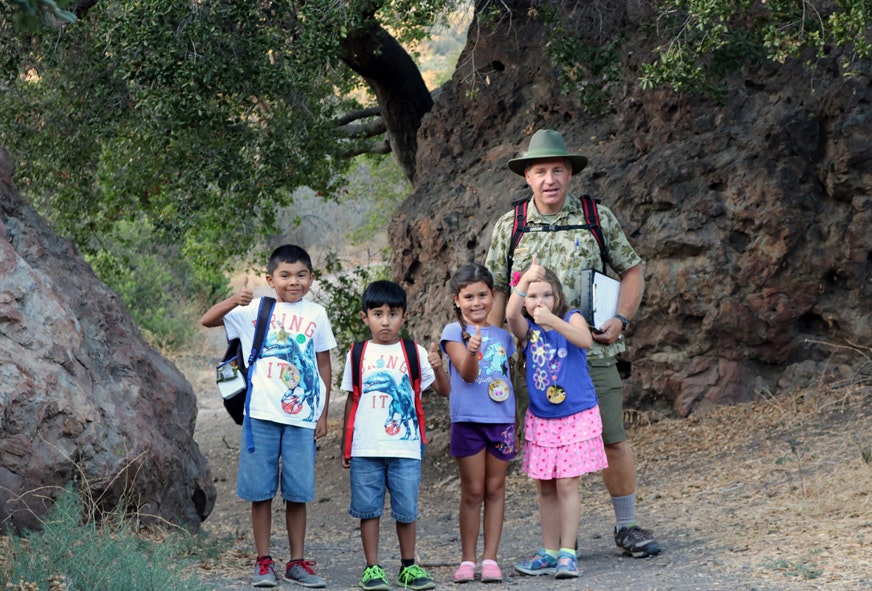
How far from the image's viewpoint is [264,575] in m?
4.59

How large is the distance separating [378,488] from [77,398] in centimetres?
151

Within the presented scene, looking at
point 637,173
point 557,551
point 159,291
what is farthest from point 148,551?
point 159,291

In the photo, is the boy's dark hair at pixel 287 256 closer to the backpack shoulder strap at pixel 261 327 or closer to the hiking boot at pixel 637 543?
the backpack shoulder strap at pixel 261 327

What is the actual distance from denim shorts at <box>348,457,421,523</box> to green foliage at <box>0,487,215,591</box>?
0.79 m

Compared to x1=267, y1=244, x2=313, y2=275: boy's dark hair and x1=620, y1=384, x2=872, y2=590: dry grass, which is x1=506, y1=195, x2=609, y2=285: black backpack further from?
x1=620, y1=384, x2=872, y2=590: dry grass

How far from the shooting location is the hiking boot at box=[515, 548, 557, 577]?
15.6ft

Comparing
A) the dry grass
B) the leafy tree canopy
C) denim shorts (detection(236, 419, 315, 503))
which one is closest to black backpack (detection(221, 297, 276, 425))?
denim shorts (detection(236, 419, 315, 503))

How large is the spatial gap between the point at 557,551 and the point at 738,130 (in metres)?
4.55

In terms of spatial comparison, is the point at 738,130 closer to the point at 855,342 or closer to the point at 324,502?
the point at 855,342

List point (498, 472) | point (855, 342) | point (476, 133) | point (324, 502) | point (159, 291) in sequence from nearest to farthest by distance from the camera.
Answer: point (498, 472)
point (855, 342)
point (324, 502)
point (476, 133)
point (159, 291)

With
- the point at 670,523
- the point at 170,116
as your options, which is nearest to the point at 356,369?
the point at 670,523

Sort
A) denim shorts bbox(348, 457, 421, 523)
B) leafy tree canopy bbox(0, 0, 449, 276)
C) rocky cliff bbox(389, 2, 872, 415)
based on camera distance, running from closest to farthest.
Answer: denim shorts bbox(348, 457, 421, 523) < leafy tree canopy bbox(0, 0, 449, 276) < rocky cliff bbox(389, 2, 872, 415)

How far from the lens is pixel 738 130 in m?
8.20

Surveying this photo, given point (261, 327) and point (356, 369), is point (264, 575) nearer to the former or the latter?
point (356, 369)
